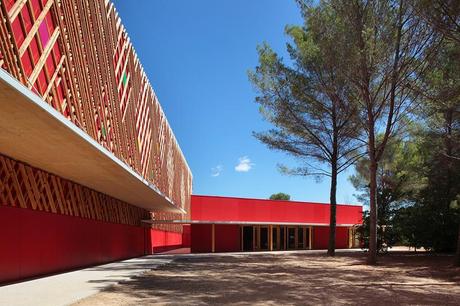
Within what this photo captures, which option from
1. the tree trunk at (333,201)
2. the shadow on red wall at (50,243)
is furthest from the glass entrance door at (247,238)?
the shadow on red wall at (50,243)

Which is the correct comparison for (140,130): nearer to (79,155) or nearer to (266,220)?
(79,155)

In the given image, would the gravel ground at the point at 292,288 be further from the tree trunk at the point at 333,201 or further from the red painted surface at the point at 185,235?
the red painted surface at the point at 185,235

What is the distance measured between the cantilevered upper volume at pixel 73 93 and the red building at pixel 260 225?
14.2 metres

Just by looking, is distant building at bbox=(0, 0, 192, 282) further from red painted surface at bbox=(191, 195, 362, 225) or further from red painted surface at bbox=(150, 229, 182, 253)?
red painted surface at bbox=(191, 195, 362, 225)

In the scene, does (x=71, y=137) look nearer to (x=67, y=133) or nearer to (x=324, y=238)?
(x=67, y=133)

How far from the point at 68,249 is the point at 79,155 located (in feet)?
19.8

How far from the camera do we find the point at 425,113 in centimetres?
1931

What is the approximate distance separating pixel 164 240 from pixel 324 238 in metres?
13.0

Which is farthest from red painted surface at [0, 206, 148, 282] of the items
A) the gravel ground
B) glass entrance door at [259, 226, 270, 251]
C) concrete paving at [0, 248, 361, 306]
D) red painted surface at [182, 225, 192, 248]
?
red painted surface at [182, 225, 192, 248]

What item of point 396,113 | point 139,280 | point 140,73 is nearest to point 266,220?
point 396,113

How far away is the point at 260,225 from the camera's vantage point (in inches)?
1387

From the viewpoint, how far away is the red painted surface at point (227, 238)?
3312 centimetres

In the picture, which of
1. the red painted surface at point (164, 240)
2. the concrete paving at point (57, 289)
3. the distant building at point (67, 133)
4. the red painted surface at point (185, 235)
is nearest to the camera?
the distant building at point (67, 133)

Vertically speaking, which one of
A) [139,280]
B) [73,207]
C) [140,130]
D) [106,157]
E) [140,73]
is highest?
[140,73]
